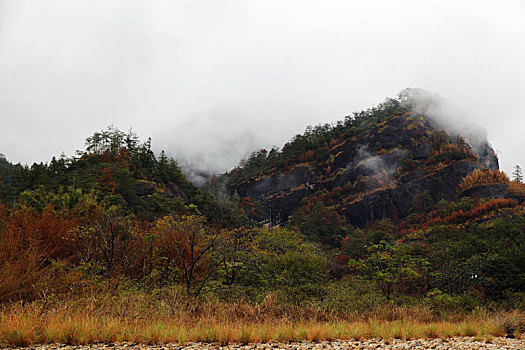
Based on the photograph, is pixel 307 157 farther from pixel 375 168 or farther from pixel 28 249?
pixel 28 249

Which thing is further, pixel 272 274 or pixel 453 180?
pixel 453 180

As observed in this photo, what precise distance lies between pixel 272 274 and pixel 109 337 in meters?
11.4

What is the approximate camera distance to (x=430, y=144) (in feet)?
213

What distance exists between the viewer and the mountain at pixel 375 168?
59.0 meters

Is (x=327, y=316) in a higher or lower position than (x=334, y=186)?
lower

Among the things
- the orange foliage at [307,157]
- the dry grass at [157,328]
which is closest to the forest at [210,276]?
the dry grass at [157,328]

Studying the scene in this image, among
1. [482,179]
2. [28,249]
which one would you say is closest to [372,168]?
[482,179]

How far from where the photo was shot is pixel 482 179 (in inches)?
2020

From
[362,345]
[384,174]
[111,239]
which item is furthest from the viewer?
[384,174]

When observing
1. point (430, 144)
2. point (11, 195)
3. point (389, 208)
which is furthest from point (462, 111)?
point (11, 195)

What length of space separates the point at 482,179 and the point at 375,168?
20.0 m

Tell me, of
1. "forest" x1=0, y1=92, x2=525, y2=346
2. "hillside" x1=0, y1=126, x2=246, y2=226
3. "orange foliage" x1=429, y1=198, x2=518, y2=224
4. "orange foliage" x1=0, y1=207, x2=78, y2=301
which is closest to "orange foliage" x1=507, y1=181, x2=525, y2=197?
"orange foliage" x1=429, y1=198, x2=518, y2=224

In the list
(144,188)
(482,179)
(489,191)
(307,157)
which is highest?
(307,157)

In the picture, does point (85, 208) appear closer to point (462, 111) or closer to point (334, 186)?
point (334, 186)
